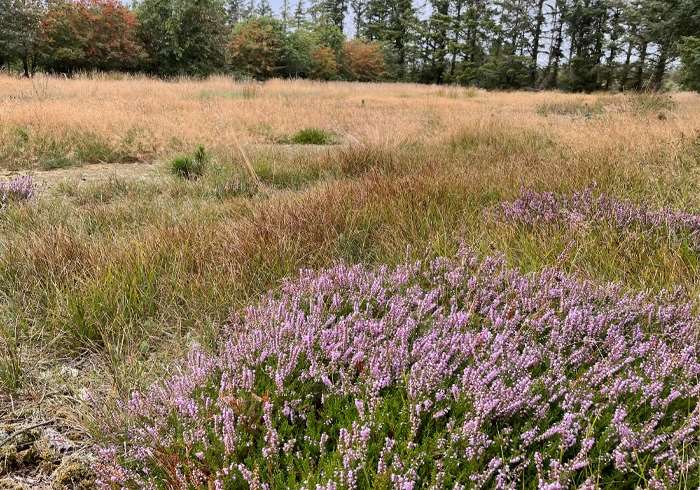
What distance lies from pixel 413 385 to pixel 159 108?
40.3ft

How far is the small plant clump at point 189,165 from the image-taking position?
567 cm

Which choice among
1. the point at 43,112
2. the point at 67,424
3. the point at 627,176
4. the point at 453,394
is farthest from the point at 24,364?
the point at 43,112

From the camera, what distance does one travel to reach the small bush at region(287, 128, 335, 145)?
894cm

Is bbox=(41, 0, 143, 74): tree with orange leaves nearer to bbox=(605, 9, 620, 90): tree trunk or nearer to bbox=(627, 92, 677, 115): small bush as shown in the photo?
bbox=(627, 92, 677, 115): small bush

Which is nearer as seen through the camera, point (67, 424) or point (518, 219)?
point (67, 424)

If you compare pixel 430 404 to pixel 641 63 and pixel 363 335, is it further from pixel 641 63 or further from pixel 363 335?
pixel 641 63

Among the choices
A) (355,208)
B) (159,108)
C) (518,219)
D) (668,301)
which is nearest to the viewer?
(668,301)

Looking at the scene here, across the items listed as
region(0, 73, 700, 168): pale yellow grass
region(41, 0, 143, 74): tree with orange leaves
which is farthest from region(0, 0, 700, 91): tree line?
region(0, 73, 700, 168): pale yellow grass

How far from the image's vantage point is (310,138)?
902cm

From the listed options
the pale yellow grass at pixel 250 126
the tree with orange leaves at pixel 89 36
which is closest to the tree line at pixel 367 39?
the tree with orange leaves at pixel 89 36

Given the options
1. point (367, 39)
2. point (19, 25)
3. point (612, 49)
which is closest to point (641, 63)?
point (612, 49)

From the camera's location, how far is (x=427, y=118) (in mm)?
11906

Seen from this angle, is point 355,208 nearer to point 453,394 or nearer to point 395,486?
point 453,394

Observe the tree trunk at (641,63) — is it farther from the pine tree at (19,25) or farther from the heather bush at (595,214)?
the heather bush at (595,214)
